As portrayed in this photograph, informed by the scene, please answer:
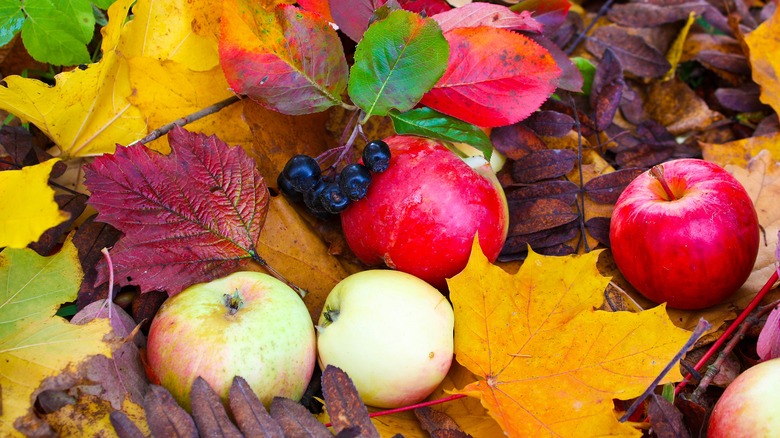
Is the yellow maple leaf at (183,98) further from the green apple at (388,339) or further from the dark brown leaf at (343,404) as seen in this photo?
the dark brown leaf at (343,404)

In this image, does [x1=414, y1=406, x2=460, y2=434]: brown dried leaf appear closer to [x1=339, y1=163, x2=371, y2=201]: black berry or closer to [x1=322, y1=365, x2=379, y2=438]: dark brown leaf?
[x1=322, y1=365, x2=379, y2=438]: dark brown leaf

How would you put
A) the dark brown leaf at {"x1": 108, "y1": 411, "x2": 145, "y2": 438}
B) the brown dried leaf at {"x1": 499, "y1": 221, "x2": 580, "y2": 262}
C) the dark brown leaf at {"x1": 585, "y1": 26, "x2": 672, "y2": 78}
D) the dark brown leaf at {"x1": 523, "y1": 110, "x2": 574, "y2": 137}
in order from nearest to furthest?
the dark brown leaf at {"x1": 108, "y1": 411, "x2": 145, "y2": 438}, the brown dried leaf at {"x1": 499, "y1": 221, "x2": 580, "y2": 262}, the dark brown leaf at {"x1": 523, "y1": 110, "x2": 574, "y2": 137}, the dark brown leaf at {"x1": 585, "y1": 26, "x2": 672, "y2": 78}

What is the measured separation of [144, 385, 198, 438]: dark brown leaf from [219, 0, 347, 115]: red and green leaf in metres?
0.52

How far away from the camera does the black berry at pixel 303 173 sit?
113 centimetres

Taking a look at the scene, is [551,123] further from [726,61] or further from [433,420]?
[433,420]

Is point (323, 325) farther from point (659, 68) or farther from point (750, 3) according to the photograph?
point (750, 3)

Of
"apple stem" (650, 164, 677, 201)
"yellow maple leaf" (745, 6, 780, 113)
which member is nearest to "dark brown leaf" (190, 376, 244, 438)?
"apple stem" (650, 164, 677, 201)

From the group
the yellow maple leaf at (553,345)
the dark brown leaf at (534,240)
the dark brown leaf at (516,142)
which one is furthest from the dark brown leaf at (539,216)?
the yellow maple leaf at (553,345)

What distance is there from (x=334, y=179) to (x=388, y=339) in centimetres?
32

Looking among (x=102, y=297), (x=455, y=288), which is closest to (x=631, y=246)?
Result: (x=455, y=288)

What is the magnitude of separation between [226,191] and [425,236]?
351mm

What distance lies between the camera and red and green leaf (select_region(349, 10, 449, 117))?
1041 mm

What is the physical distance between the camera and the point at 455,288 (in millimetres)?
1070

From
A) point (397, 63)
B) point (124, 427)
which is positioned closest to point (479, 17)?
point (397, 63)
